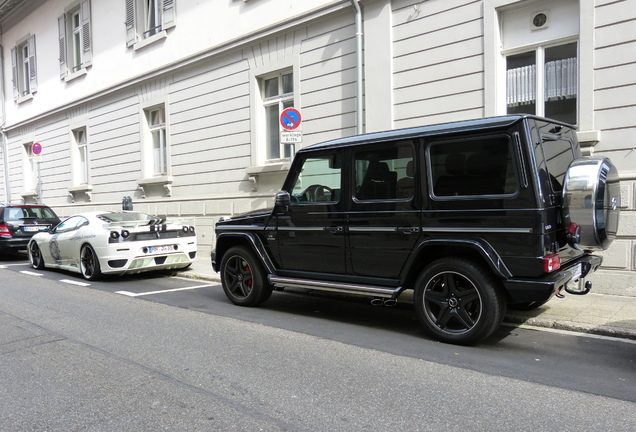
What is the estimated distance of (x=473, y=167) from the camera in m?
4.88

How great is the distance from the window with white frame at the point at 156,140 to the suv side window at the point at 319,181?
10678mm

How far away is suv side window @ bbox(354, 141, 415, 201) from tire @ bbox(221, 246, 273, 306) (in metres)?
1.90

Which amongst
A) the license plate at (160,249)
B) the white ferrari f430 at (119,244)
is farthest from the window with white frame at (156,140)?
the license plate at (160,249)

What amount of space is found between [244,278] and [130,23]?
12.7 m

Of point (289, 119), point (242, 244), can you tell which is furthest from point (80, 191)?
point (242, 244)

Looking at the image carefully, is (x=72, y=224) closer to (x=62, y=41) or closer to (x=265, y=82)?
(x=265, y=82)

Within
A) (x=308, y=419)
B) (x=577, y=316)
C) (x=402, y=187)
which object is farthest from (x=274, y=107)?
(x=308, y=419)

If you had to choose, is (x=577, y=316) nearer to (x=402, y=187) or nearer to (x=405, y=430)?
(x=402, y=187)

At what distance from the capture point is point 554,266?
14.9ft

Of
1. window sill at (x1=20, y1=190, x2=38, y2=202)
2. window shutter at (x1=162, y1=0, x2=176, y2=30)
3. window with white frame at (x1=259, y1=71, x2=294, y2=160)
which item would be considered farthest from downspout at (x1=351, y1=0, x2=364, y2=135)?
window sill at (x1=20, y1=190, x2=38, y2=202)

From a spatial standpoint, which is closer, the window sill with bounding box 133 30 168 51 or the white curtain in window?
the white curtain in window

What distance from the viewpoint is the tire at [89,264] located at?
9328mm

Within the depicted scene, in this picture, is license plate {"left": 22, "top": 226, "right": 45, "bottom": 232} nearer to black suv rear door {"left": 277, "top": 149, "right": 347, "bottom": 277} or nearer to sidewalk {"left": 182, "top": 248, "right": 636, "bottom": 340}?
black suv rear door {"left": 277, "top": 149, "right": 347, "bottom": 277}

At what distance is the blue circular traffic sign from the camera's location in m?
9.05
